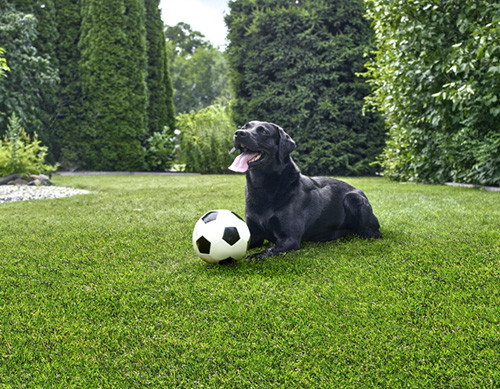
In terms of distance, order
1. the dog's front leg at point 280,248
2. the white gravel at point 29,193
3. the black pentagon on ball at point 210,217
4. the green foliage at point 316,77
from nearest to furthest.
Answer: the black pentagon on ball at point 210,217 < the dog's front leg at point 280,248 < the white gravel at point 29,193 < the green foliage at point 316,77

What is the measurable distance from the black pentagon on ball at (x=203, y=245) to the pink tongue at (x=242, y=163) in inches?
23.0

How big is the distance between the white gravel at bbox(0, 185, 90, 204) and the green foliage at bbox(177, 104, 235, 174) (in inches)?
232

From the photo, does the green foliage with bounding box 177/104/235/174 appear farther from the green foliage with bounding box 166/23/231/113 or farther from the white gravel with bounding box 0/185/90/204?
the green foliage with bounding box 166/23/231/113

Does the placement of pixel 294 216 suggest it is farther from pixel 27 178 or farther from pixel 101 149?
pixel 101 149

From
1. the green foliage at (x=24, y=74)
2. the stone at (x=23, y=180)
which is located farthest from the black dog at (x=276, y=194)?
the green foliage at (x=24, y=74)

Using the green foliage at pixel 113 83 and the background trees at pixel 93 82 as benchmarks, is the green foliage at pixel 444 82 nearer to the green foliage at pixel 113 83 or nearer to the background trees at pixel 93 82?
the green foliage at pixel 113 83

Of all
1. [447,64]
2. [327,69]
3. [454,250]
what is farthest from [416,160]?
[454,250]

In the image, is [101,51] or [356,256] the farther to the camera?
[101,51]

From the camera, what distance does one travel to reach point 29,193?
7.70 meters

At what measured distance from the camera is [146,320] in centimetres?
200

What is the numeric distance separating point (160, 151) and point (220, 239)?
1254 cm

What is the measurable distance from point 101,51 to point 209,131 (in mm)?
4694

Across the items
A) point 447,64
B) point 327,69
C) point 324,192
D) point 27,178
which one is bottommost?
point 27,178

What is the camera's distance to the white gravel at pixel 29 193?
7193mm
